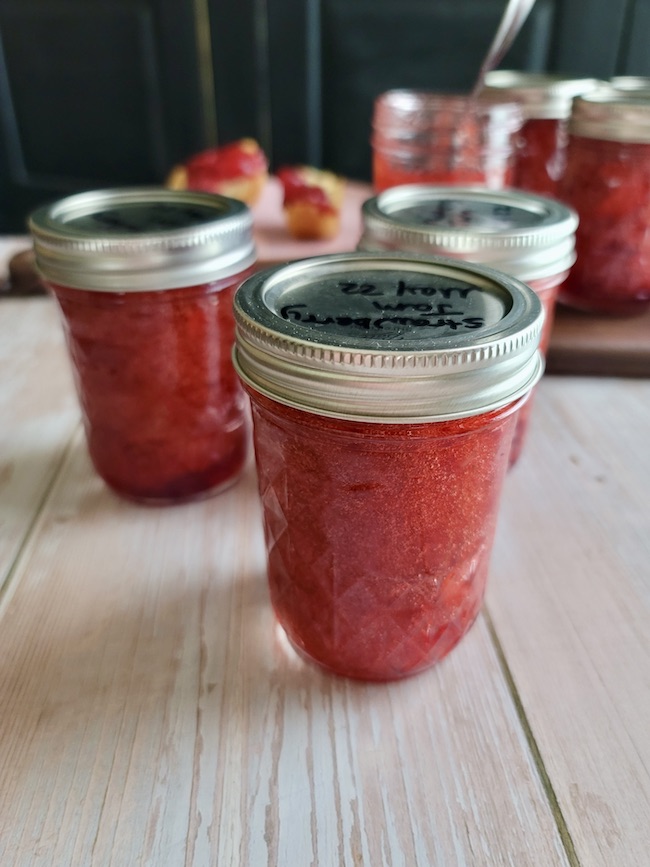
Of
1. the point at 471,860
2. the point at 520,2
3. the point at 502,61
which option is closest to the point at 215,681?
the point at 471,860

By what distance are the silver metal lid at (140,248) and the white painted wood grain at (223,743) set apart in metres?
0.22

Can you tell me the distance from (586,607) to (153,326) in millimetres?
379

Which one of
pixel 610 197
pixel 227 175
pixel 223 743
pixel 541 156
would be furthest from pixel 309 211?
pixel 223 743

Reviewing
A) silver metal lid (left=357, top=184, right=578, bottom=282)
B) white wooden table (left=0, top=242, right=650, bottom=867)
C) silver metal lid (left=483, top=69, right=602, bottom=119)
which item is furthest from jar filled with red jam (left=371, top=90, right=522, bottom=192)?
white wooden table (left=0, top=242, right=650, bottom=867)

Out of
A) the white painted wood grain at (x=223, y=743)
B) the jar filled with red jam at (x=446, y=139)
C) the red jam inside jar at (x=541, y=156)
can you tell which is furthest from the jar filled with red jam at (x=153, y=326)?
the red jam inside jar at (x=541, y=156)

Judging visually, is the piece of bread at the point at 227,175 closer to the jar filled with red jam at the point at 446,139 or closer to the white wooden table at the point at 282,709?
the jar filled with red jam at the point at 446,139

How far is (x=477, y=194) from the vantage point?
0.71 m

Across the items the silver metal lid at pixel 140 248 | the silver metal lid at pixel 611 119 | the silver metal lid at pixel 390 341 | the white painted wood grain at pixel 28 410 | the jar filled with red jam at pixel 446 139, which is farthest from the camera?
the jar filled with red jam at pixel 446 139

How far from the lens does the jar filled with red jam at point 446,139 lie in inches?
34.5

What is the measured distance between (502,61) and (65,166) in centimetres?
109

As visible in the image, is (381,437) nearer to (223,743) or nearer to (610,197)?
(223,743)

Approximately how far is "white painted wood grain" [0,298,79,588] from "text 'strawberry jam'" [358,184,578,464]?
361 mm

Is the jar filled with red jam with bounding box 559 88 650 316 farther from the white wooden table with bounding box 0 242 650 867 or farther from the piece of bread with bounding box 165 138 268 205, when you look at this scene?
the piece of bread with bounding box 165 138 268 205

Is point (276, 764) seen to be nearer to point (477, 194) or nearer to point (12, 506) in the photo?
point (12, 506)
